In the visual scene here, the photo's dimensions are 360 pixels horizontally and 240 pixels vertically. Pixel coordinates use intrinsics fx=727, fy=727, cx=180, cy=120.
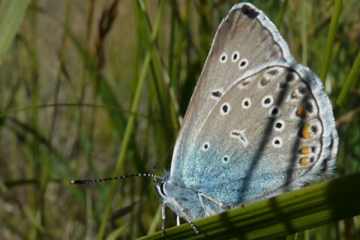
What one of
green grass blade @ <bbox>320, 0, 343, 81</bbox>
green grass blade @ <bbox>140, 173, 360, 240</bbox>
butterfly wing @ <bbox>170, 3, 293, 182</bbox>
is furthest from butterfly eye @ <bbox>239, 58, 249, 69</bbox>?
green grass blade @ <bbox>140, 173, 360, 240</bbox>

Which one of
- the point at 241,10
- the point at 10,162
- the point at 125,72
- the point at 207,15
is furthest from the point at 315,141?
the point at 125,72

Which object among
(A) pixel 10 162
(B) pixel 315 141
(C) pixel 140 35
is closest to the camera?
(B) pixel 315 141

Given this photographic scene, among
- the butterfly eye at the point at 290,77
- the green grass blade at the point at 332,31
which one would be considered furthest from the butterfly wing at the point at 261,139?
the green grass blade at the point at 332,31

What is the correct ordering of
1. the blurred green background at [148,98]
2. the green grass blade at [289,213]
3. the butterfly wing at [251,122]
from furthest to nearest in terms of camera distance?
the blurred green background at [148,98], the butterfly wing at [251,122], the green grass blade at [289,213]

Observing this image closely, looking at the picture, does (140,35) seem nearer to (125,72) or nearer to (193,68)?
(193,68)

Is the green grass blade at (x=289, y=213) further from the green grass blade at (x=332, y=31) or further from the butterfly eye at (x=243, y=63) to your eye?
the butterfly eye at (x=243, y=63)

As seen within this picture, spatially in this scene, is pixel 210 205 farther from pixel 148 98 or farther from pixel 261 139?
pixel 148 98

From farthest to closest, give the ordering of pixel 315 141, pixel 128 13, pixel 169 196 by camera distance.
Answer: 1. pixel 128 13
2. pixel 169 196
3. pixel 315 141

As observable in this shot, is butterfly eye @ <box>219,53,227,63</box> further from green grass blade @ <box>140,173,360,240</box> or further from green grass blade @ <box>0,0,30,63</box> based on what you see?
green grass blade @ <box>140,173,360,240</box>
